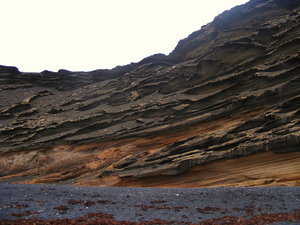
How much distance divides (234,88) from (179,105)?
18.8 feet

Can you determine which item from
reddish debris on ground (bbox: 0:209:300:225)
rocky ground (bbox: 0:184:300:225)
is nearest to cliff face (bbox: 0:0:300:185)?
rocky ground (bbox: 0:184:300:225)

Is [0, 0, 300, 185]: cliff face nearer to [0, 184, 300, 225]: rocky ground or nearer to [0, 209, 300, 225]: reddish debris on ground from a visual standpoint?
[0, 184, 300, 225]: rocky ground

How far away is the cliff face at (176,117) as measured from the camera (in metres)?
18.5

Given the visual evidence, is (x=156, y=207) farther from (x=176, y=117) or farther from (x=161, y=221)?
(x=176, y=117)

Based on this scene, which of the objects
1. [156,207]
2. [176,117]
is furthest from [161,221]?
A: [176,117]

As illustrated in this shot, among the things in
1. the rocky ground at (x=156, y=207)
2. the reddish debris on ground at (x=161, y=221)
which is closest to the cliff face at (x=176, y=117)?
the rocky ground at (x=156, y=207)

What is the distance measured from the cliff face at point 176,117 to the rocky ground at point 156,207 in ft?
12.5

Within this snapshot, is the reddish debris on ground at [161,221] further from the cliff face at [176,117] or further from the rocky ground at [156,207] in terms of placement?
the cliff face at [176,117]

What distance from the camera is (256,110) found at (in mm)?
20422

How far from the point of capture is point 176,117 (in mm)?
24719

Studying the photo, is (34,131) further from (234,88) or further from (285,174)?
(285,174)

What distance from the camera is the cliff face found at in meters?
18.5

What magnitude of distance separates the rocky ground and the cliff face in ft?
12.5

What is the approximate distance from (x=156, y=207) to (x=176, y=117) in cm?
1398
